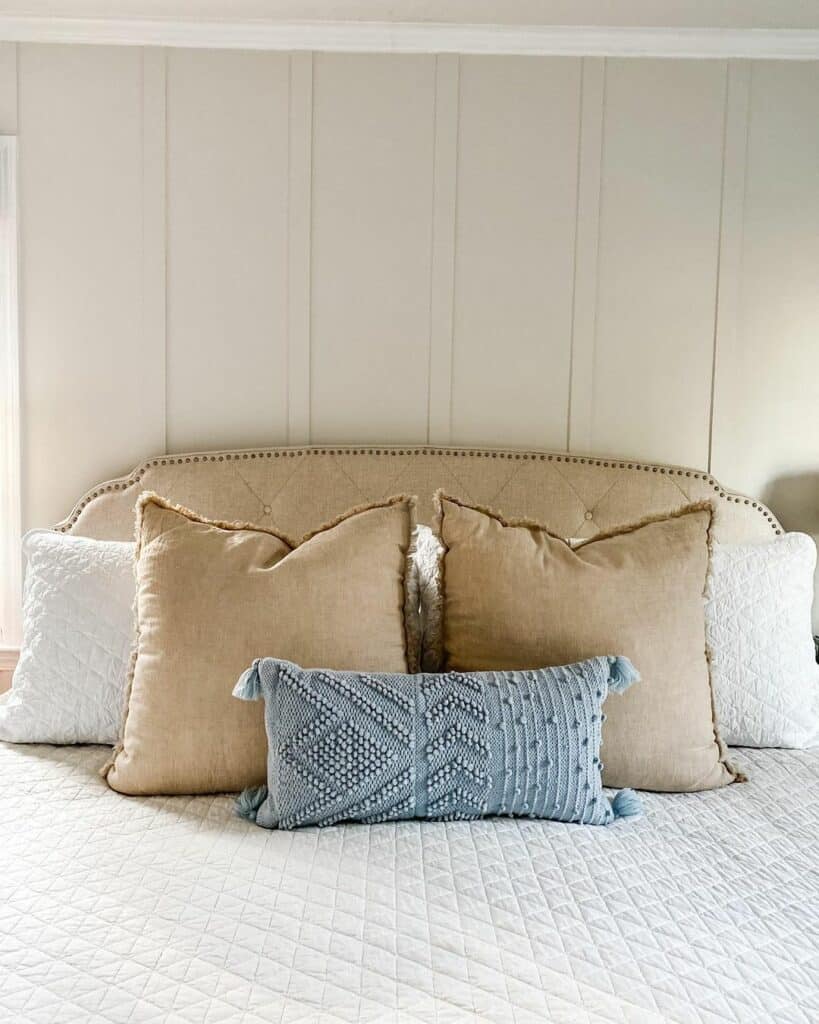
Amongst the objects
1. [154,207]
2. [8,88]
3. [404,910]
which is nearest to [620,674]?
[404,910]

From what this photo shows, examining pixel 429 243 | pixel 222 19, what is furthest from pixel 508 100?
pixel 222 19

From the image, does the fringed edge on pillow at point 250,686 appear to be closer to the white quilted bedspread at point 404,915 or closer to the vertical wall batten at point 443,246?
the white quilted bedspread at point 404,915

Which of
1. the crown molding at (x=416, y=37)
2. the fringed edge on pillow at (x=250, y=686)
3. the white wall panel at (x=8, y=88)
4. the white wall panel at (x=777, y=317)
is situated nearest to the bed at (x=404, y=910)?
the fringed edge on pillow at (x=250, y=686)

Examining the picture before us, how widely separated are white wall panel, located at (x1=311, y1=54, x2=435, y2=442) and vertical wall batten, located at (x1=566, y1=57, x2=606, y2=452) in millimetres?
385

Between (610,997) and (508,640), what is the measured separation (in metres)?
0.72

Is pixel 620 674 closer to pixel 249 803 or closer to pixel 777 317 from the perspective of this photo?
pixel 249 803

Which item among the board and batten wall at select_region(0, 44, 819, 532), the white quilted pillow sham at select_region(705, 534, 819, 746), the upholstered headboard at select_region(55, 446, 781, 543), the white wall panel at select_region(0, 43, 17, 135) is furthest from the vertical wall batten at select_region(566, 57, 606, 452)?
the white wall panel at select_region(0, 43, 17, 135)

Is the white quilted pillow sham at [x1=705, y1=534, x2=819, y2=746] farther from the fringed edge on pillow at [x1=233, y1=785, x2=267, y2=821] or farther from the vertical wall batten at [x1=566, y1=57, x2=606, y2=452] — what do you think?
the fringed edge on pillow at [x1=233, y1=785, x2=267, y2=821]

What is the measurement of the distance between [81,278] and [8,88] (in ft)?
1.70

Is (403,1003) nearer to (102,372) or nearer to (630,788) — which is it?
(630,788)

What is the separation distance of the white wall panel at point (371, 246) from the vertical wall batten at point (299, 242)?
0.06 ft

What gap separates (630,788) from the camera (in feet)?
5.69

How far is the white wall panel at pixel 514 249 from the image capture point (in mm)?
2449

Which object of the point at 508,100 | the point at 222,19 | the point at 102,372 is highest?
the point at 222,19
